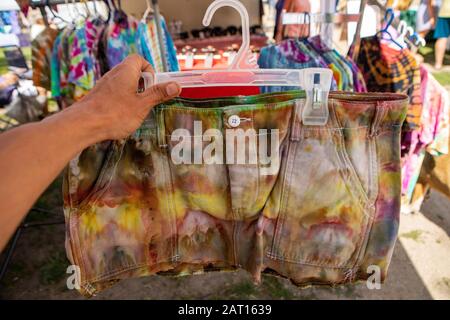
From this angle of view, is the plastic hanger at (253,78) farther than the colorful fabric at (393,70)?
No

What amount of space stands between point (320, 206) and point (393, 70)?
986 millimetres

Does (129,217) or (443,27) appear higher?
(443,27)

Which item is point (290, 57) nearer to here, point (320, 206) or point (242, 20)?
point (242, 20)

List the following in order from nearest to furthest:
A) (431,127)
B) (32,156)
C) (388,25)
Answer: (32,156) < (388,25) < (431,127)

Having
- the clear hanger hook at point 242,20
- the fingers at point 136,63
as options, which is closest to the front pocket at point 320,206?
the clear hanger hook at point 242,20

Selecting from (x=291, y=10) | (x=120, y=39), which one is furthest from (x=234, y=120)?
(x=291, y=10)

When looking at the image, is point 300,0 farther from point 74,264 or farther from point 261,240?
point 74,264

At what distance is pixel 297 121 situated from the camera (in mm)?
722

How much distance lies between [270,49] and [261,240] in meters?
0.98

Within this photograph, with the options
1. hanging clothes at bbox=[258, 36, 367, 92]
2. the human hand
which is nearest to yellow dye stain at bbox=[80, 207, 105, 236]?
the human hand

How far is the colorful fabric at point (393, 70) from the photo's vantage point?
1458 mm

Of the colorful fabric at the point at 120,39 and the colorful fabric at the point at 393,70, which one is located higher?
the colorful fabric at the point at 120,39

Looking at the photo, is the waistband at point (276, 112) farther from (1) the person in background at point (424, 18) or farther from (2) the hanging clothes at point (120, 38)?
(1) the person in background at point (424, 18)

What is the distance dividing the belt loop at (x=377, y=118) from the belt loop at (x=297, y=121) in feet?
0.48
